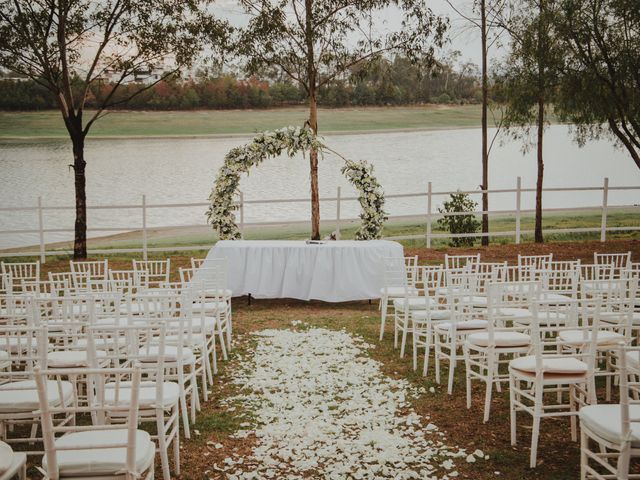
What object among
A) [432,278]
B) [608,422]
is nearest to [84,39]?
[432,278]

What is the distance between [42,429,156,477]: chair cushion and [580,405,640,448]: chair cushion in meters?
2.40

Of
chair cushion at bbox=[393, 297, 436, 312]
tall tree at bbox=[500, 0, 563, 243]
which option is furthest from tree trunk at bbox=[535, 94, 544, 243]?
chair cushion at bbox=[393, 297, 436, 312]

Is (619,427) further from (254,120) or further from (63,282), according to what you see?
(254,120)

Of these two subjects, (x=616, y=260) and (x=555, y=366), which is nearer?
(x=555, y=366)

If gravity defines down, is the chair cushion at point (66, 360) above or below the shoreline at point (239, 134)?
below

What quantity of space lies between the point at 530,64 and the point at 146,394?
13841 millimetres

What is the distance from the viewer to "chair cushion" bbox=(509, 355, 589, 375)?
4426mm

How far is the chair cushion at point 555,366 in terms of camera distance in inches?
174

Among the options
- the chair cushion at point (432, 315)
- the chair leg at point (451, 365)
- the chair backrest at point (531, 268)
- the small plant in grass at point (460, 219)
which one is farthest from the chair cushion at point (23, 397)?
the small plant in grass at point (460, 219)

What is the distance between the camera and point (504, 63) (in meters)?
16.4

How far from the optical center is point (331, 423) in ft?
17.0

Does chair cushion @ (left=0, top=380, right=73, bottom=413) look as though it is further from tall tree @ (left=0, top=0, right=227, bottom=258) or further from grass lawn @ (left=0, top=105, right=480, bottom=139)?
grass lawn @ (left=0, top=105, right=480, bottom=139)

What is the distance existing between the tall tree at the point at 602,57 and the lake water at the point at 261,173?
12877 mm

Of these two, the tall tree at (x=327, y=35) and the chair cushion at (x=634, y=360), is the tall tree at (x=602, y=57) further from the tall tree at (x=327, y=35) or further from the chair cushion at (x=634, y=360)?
the chair cushion at (x=634, y=360)
